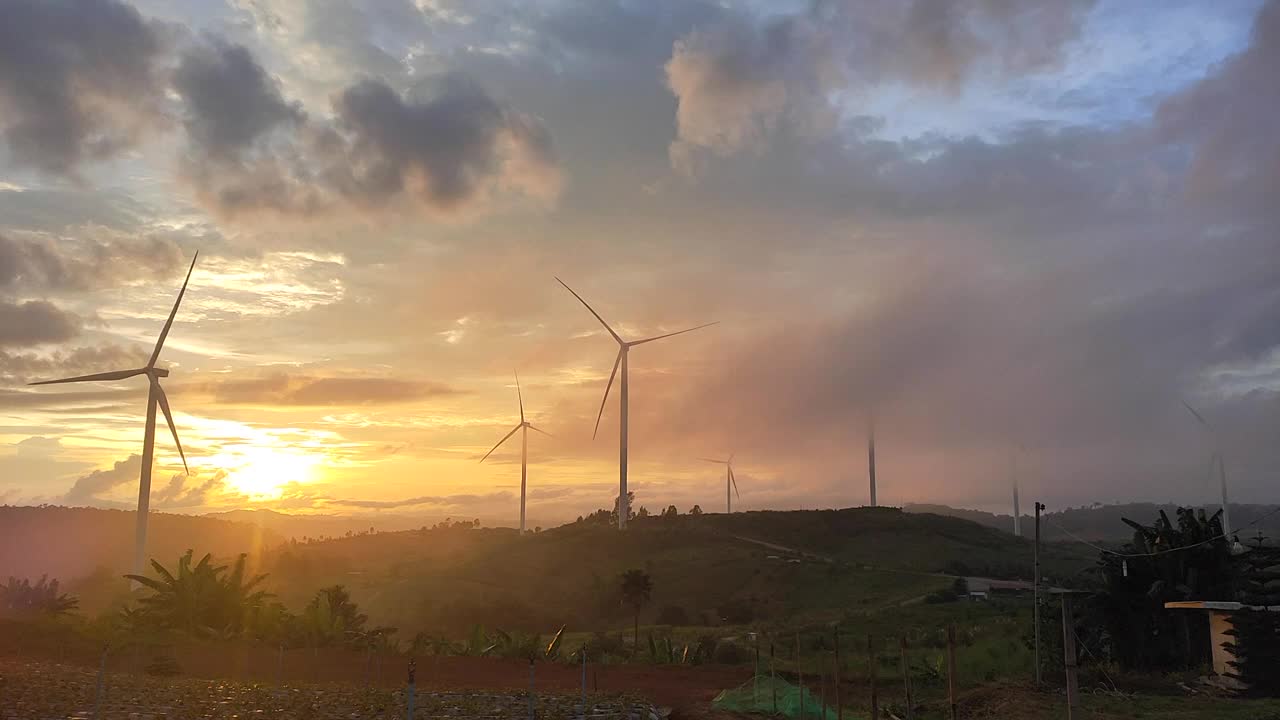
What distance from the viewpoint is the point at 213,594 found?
1773 inches

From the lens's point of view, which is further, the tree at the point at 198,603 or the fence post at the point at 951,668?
the tree at the point at 198,603

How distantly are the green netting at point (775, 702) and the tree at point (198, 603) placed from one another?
23857 millimetres

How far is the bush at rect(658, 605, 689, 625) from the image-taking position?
92438 mm

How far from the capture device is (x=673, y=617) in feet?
305

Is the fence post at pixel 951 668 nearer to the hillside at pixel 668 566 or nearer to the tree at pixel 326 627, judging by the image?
the tree at pixel 326 627

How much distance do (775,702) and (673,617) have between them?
63.6 metres

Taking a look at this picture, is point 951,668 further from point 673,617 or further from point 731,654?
point 673,617

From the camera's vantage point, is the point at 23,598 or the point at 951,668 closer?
the point at 951,668

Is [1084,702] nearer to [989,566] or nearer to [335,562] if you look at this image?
[989,566]

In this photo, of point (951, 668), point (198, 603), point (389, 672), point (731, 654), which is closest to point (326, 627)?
point (198, 603)

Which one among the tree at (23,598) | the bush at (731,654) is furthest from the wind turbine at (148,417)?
the bush at (731,654)

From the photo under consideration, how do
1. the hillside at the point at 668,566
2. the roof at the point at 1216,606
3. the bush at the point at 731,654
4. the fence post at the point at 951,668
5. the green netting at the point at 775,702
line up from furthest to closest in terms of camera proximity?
the hillside at the point at 668,566, the bush at the point at 731,654, the roof at the point at 1216,606, the green netting at the point at 775,702, the fence post at the point at 951,668

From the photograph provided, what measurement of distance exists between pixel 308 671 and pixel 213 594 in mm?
8881

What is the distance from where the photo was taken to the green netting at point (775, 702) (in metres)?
30.5
